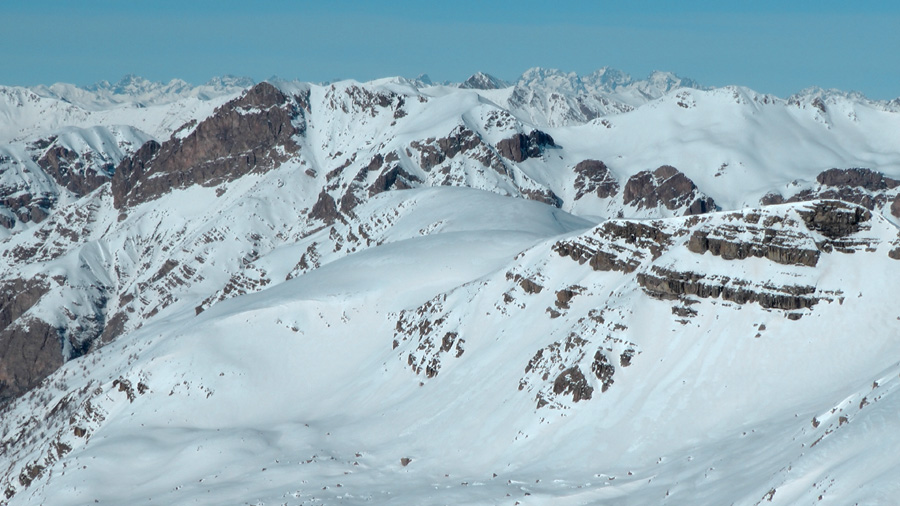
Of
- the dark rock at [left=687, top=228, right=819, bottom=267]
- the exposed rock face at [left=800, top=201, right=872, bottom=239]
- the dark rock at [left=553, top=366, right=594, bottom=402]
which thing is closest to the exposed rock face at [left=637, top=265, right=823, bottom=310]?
the dark rock at [left=687, top=228, right=819, bottom=267]

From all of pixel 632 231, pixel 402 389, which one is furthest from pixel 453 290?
pixel 632 231

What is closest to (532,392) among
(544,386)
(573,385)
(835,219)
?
(544,386)

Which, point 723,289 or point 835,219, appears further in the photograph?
point 723,289

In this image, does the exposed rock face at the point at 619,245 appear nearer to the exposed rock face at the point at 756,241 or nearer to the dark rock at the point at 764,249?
the dark rock at the point at 764,249

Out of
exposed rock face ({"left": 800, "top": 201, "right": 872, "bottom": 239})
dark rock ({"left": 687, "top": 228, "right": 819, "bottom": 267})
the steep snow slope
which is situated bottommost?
the steep snow slope

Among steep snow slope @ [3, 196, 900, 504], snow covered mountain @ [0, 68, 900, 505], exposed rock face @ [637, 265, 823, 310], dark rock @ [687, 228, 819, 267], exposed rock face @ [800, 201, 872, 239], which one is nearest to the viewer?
steep snow slope @ [3, 196, 900, 504]

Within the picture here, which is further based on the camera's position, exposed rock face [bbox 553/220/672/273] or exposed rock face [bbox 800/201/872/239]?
exposed rock face [bbox 553/220/672/273]

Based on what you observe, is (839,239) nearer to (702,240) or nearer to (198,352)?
(702,240)

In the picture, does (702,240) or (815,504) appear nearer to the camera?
(815,504)

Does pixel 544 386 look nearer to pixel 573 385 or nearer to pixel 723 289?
pixel 573 385

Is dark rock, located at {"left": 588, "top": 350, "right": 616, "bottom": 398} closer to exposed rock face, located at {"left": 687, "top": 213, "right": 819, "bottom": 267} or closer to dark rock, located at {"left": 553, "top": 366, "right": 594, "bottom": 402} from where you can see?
dark rock, located at {"left": 553, "top": 366, "right": 594, "bottom": 402}

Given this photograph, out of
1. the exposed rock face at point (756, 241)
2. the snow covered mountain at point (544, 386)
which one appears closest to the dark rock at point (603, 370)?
the snow covered mountain at point (544, 386)
